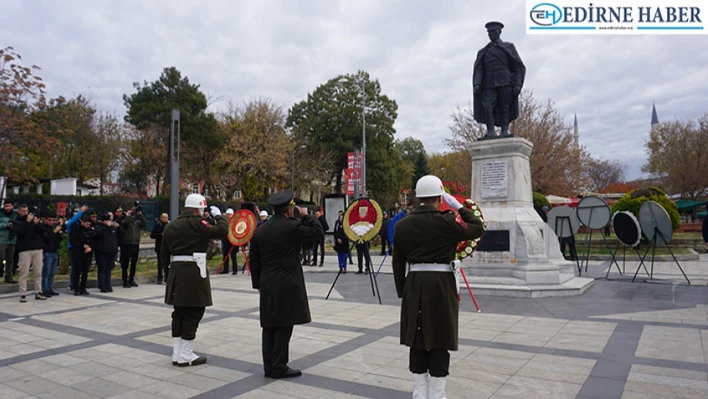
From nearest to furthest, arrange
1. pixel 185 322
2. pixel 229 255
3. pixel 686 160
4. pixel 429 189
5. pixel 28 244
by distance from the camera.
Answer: pixel 429 189 → pixel 185 322 → pixel 28 244 → pixel 229 255 → pixel 686 160

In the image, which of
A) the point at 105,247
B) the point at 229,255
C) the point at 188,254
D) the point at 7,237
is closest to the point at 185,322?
the point at 188,254

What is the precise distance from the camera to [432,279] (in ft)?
13.2

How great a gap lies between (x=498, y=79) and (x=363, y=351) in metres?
7.69

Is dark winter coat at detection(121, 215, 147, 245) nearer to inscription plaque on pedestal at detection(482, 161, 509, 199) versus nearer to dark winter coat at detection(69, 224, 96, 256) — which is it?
dark winter coat at detection(69, 224, 96, 256)

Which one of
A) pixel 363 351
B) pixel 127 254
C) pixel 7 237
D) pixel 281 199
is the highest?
pixel 281 199

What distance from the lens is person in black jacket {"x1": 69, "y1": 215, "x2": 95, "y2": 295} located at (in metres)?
11.0

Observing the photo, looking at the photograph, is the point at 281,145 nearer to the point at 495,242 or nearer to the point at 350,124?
the point at 350,124

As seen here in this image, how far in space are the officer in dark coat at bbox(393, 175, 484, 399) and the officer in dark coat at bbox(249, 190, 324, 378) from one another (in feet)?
4.07

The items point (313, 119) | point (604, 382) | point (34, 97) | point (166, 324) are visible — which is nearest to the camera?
point (604, 382)

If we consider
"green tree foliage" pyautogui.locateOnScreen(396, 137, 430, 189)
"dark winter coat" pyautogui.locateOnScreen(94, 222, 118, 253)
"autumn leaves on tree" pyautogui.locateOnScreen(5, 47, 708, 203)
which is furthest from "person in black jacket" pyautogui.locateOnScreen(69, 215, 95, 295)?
"green tree foliage" pyautogui.locateOnScreen(396, 137, 430, 189)

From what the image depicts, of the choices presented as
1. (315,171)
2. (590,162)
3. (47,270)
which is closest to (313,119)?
(315,171)

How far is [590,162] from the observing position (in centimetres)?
4075

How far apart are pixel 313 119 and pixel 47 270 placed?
4427cm

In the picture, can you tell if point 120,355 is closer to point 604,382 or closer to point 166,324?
point 166,324
